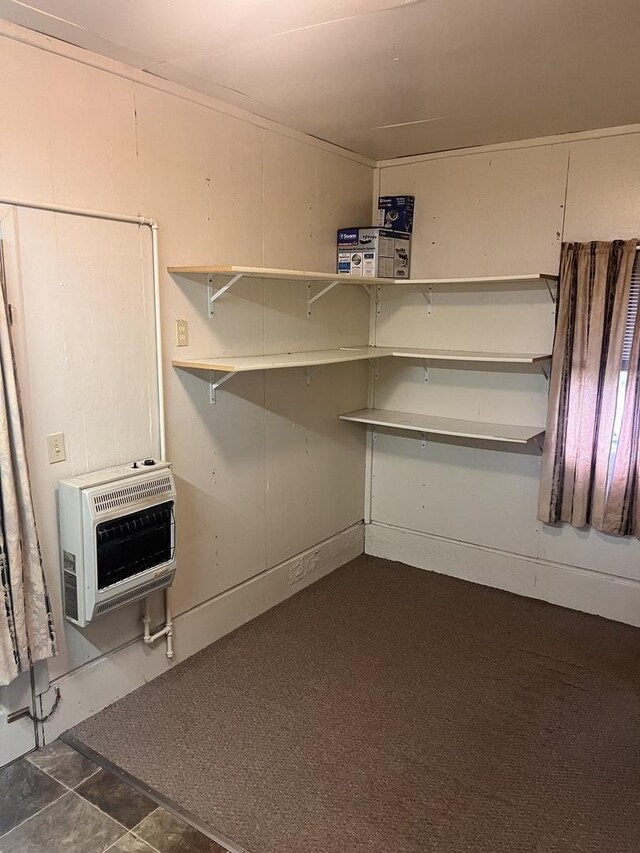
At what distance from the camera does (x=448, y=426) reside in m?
3.52

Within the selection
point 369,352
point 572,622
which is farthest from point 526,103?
point 572,622

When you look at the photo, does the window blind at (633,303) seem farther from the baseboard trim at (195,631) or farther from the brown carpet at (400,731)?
the baseboard trim at (195,631)

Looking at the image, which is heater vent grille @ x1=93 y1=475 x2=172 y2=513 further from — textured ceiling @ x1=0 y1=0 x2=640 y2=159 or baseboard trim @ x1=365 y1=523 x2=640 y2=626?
baseboard trim @ x1=365 y1=523 x2=640 y2=626

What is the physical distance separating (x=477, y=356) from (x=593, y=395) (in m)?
0.61

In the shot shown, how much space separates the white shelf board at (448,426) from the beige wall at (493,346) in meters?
0.08

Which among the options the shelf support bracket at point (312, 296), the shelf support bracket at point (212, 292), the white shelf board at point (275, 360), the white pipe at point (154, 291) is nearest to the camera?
the white pipe at point (154, 291)

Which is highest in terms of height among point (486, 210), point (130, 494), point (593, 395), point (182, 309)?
point (486, 210)

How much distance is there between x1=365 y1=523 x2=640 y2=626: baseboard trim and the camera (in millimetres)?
3336

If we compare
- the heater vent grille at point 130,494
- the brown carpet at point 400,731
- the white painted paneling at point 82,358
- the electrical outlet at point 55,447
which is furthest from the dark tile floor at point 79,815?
the electrical outlet at point 55,447

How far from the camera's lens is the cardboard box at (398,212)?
11.9ft

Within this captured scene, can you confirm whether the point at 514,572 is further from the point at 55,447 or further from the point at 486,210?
the point at 55,447

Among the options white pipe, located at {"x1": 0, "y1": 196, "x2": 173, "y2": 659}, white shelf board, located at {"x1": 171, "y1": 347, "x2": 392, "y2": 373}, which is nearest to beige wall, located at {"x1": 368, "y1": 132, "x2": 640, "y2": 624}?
white shelf board, located at {"x1": 171, "y1": 347, "x2": 392, "y2": 373}

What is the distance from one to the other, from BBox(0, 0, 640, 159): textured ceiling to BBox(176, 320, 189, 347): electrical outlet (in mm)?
967

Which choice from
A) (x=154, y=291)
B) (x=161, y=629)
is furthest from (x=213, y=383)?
(x=161, y=629)
